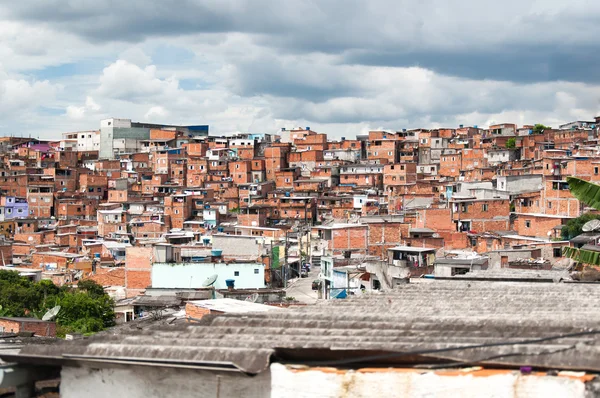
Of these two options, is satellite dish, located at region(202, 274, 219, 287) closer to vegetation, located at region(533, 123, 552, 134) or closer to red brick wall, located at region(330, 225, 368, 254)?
red brick wall, located at region(330, 225, 368, 254)

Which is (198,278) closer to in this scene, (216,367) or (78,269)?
(78,269)

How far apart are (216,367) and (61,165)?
67481mm

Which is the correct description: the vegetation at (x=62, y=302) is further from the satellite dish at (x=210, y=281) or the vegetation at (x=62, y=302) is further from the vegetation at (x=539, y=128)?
the vegetation at (x=539, y=128)

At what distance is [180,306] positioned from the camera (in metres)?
23.5

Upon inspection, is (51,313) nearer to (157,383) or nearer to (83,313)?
(83,313)

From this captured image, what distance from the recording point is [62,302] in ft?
83.4

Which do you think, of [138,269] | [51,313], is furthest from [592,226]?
[138,269]

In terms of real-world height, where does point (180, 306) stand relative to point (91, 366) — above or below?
below

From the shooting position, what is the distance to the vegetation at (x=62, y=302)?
24547mm

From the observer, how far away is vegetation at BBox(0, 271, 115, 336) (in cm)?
2455

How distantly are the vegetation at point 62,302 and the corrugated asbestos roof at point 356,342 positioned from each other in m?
18.4

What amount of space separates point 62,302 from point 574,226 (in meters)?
17.7

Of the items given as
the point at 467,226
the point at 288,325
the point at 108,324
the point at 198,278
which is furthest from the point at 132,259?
the point at 288,325

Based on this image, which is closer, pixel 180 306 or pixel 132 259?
pixel 180 306
